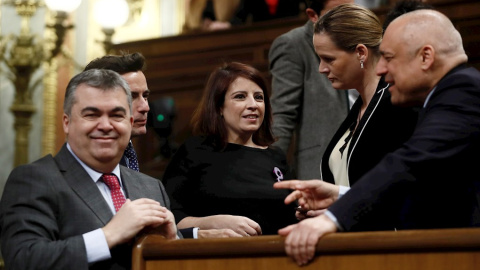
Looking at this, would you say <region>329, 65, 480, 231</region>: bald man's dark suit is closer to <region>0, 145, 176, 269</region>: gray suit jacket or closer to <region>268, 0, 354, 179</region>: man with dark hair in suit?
<region>0, 145, 176, 269</region>: gray suit jacket

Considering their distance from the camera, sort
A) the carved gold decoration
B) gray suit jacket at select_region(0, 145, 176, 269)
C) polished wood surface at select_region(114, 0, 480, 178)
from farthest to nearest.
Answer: the carved gold decoration → polished wood surface at select_region(114, 0, 480, 178) → gray suit jacket at select_region(0, 145, 176, 269)

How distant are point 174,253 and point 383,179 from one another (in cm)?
55

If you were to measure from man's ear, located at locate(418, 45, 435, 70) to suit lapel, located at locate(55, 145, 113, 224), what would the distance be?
93cm

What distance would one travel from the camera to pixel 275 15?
6.23 meters

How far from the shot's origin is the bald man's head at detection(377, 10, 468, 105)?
240cm

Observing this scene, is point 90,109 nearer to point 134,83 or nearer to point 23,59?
point 134,83

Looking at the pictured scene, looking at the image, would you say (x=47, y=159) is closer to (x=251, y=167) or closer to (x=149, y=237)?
(x=149, y=237)

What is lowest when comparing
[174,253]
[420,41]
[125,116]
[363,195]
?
[174,253]

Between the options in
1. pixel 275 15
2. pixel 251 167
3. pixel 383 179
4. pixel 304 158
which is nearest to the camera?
pixel 383 179

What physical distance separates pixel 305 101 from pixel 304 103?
0.04 ft

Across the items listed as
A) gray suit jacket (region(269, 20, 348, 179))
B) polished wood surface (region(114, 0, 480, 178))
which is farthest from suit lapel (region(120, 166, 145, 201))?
polished wood surface (region(114, 0, 480, 178))

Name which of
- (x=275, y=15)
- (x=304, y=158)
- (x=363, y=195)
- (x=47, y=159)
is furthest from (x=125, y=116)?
(x=275, y=15)

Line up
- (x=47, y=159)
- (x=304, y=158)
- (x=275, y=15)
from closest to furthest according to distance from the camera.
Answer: (x=47, y=159) < (x=304, y=158) < (x=275, y=15)

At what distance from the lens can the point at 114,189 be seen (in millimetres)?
2611
